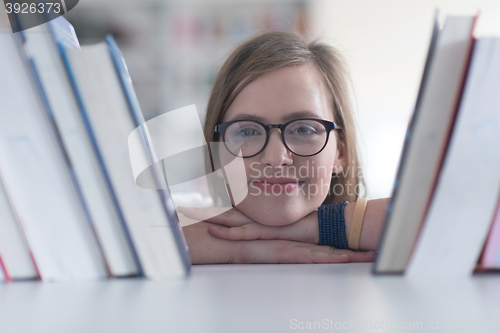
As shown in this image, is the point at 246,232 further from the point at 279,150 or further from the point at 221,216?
the point at 279,150

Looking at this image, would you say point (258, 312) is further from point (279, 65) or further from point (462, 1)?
point (462, 1)

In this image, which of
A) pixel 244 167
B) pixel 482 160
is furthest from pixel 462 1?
pixel 482 160

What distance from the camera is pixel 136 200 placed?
1.06 ft

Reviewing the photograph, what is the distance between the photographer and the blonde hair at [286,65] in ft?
2.88

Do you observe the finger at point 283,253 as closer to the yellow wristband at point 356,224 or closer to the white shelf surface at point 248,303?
the yellow wristband at point 356,224

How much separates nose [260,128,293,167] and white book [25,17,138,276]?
0.46 metres

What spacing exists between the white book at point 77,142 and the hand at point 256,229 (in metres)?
0.35

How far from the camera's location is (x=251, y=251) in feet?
2.11

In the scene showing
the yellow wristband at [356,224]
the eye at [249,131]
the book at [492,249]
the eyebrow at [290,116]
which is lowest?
the yellow wristband at [356,224]

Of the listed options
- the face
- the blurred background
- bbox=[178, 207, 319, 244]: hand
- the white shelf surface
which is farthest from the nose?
the blurred background

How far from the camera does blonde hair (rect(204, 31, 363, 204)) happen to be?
0.88 m

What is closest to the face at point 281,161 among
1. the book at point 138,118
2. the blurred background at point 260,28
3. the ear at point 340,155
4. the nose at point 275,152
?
the nose at point 275,152

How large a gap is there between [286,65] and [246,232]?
43 cm

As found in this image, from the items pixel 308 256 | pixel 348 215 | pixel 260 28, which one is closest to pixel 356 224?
pixel 348 215
